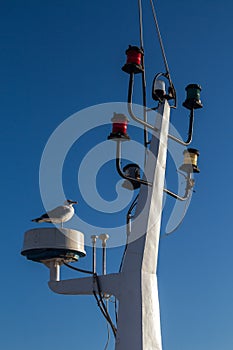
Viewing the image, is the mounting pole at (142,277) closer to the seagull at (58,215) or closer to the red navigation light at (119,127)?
the red navigation light at (119,127)

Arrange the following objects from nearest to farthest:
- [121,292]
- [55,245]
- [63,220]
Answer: [121,292], [55,245], [63,220]

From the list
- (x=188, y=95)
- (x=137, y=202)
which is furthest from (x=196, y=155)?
(x=137, y=202)

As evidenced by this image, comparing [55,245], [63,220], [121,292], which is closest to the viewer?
[121,292]

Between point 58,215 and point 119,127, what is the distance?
324 cm

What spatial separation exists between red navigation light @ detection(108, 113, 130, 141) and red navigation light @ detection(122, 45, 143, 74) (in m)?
0.94

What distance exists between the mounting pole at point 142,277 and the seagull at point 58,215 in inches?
70.1

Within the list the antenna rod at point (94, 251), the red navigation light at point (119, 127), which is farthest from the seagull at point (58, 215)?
the red navigation light at point (119, 127)

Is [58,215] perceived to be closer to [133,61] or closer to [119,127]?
[119,127]

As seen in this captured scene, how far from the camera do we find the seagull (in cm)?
1496

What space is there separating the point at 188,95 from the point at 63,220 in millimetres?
3875

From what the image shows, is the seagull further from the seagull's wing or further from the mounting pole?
the mounting pole

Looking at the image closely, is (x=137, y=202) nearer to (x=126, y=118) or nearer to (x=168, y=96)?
(x=126, y=118)

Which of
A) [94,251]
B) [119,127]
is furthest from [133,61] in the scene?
[94,251]

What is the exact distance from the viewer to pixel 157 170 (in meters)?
13.2
